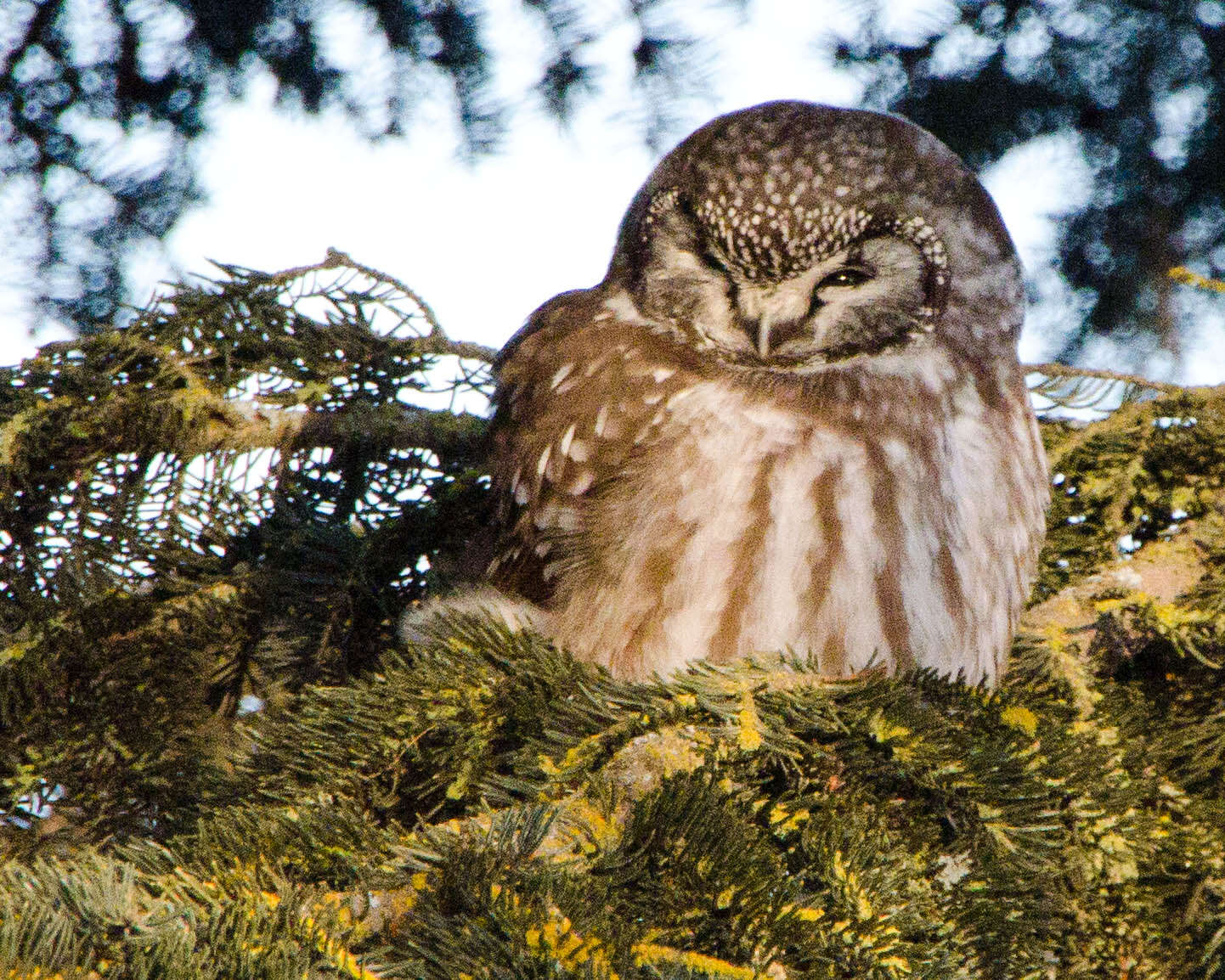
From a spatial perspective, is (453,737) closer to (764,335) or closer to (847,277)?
(764,335)

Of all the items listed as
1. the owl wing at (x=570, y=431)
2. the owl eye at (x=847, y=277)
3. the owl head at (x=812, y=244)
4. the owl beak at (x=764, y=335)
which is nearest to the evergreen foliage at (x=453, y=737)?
the owl wing at (x=570, y=431)

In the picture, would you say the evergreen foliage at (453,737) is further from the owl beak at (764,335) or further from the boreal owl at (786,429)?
the owl beak at (764,335)

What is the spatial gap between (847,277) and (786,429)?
1.37 ft

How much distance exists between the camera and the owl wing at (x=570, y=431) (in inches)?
103

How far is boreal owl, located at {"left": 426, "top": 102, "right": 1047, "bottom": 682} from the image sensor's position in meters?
2.45

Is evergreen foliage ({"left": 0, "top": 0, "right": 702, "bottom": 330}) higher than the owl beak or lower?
higher

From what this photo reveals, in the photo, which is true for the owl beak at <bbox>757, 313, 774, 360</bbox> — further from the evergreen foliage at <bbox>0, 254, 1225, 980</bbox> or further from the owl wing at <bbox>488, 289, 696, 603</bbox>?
the evergreen foliage at <bbox>0, 254, 1225, 980</bbox>

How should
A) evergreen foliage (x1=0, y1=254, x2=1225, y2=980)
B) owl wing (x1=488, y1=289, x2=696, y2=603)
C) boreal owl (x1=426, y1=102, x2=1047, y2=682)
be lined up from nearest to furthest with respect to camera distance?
evergreen foliage (x1=0, y1=254, x2=1225, y2=980) < boreal owl (x1=426, y1=102, x2=1047, y2=682) < owl wing (x1=488, y1=289, x2=696, y2=603)

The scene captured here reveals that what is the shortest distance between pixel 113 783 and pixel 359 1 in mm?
1995

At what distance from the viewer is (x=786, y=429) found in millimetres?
2539

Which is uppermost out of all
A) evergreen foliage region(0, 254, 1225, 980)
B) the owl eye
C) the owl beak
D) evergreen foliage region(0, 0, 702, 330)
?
evergreen foliage region(0, 0, 702, 330)

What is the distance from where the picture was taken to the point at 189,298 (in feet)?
8.46

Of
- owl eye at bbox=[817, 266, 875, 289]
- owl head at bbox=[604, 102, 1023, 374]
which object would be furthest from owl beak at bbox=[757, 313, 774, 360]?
owl eye at bbox=[817, 266, 875, 289]

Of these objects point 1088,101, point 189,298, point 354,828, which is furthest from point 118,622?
point 1088,101
